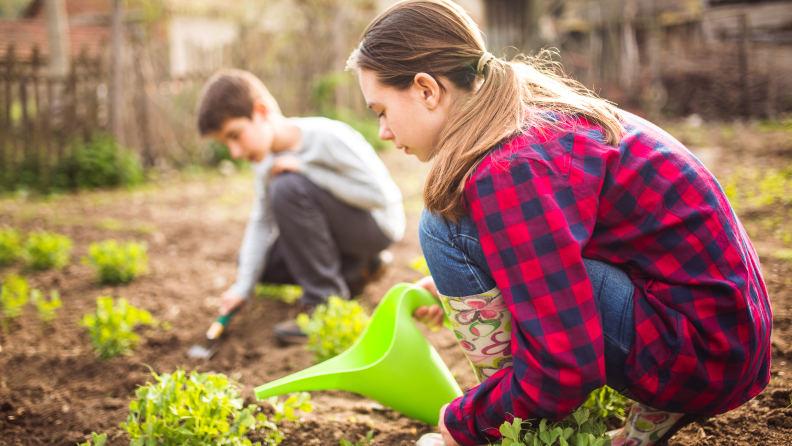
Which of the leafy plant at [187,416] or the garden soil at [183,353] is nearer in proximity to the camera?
the leafy plant at [187,416]

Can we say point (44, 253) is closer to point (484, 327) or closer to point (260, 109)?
point (260, 109)

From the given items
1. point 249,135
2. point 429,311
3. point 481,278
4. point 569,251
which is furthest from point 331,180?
point 569,251

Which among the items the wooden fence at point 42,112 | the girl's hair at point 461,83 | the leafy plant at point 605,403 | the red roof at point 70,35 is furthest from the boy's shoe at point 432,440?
the red roof at point 70,35

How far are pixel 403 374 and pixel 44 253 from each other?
2.63 meters

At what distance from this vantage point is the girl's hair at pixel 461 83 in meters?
1.05

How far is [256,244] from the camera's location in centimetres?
247

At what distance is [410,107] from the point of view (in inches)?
47.0

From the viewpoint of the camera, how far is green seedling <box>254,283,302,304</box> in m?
2.76

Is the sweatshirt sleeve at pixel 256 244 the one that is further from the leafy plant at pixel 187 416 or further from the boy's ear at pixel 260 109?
the leafy plant at pixel 187 416

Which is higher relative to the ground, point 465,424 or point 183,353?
point 465,424

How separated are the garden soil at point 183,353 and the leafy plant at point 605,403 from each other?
18cm

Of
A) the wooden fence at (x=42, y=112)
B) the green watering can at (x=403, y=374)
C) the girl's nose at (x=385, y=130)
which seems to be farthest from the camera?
the wooden fence at (x=42, y=112)

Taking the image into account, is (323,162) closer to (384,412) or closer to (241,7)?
(384,412)

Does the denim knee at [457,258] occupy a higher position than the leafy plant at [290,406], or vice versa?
the denim knee at [457,258]
